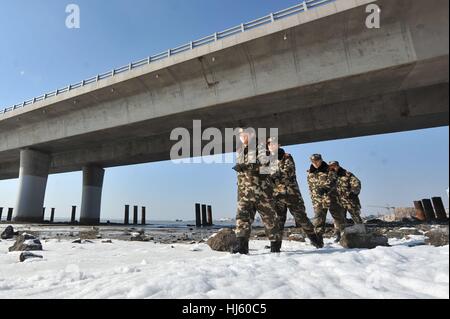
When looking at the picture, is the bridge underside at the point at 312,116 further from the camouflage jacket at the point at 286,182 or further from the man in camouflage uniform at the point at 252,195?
the man in camouflage uniform at the point at 252,195

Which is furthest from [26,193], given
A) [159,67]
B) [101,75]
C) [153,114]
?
[159,67]

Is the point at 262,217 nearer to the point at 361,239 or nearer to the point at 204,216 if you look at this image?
the point at 361,239

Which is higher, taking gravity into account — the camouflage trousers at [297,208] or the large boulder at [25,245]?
the camouflage trousers at [297,208]

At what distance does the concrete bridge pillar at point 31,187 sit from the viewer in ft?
71.1

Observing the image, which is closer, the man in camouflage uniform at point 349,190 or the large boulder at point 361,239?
the large boulder at point 361,239

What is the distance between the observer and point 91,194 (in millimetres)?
26781

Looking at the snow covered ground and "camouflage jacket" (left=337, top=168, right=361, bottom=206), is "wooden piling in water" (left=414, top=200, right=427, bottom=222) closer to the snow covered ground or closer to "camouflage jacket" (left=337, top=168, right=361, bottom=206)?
"camouflage jacket" (left=337, top=168, right=361, bottom=206)

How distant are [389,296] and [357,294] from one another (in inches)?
8.2

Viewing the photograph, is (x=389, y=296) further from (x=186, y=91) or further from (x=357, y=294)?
(x=186, y=91)

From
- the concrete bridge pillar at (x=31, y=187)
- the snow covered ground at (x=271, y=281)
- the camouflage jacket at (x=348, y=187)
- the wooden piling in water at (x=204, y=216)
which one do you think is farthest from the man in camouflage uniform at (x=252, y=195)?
the wooden piling in water at (x=204, y=216)

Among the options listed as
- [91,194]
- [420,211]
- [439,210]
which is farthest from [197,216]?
[439,210]

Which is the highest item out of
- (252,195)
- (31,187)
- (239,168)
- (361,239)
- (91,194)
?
(31,187)

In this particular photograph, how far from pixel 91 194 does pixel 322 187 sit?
81.2ft

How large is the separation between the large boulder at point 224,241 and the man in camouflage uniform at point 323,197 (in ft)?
6.17
